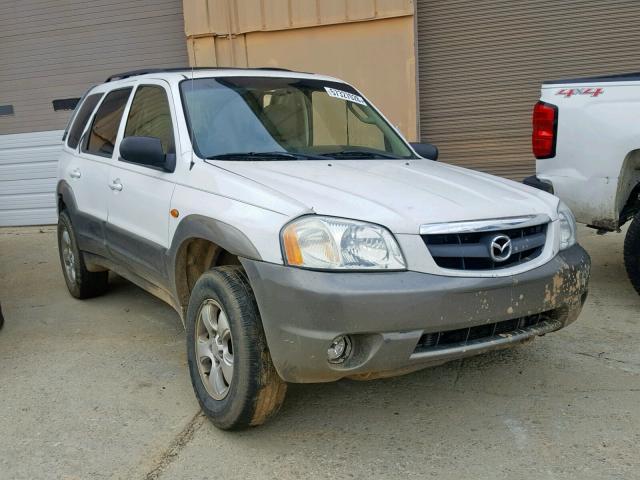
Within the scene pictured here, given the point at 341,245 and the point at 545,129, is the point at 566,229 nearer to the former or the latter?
the point at 341,245

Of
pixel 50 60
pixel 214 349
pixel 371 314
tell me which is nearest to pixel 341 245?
pixel 371 314

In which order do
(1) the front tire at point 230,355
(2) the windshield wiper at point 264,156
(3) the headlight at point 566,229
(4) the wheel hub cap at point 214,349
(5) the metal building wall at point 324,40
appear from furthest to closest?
1. (5) the metal building wall at point 324,40
2. (2) the windshield wiper at point 264,156
3. (3) the headlight at point 566,229
4. (4) the wheel hub cap at point 214,349
5. (1) the front tire at point 230,355

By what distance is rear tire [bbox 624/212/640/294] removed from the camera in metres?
4.55

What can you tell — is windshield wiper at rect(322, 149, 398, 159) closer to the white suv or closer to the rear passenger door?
the white suv

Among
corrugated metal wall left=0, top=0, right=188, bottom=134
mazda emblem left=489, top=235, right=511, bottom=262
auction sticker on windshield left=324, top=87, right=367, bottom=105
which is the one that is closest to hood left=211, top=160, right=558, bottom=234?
mazda emblem left=489, top=235, right=511, bottom=262

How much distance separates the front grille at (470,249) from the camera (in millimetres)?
2727

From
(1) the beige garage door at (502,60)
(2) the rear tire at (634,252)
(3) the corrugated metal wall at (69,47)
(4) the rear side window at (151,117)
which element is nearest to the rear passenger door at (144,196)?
(4) the rear side window at (151,117)

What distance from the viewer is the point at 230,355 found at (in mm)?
3033

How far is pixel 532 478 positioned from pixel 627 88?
9.68 ft

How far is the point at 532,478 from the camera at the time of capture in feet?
8.70

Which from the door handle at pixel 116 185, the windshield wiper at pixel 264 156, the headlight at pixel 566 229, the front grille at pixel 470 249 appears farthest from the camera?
the door handle at pixel 116 185

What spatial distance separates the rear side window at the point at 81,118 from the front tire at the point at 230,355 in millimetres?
2703

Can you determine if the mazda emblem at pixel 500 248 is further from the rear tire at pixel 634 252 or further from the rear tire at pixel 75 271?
the rear tire at pixel 75 271

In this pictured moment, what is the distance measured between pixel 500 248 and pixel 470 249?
16 centimetres
